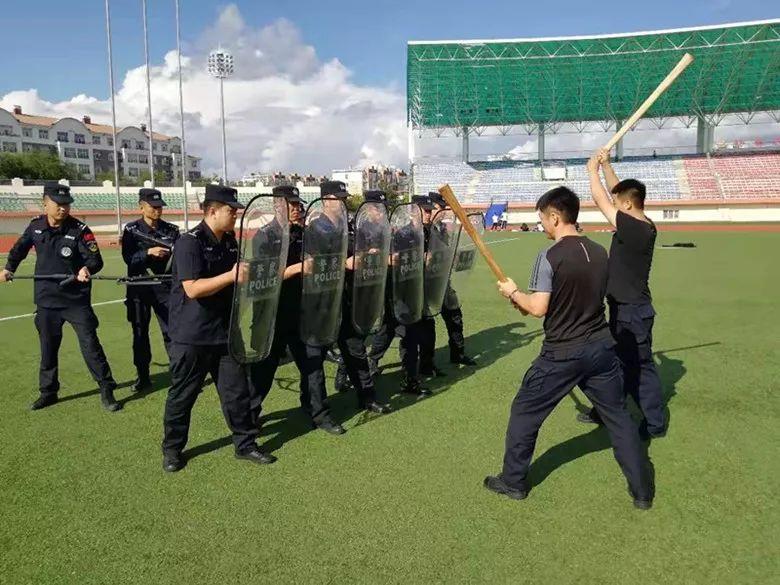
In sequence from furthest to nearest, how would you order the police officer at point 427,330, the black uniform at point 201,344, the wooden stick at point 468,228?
the police officer at point 427,330
the black uniform at point 201,344
the wooden stick at point 468,228

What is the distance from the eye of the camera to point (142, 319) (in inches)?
224

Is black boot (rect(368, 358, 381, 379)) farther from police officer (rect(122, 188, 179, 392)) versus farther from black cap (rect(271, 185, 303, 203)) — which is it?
police officer (rect(122, 188, 179, 392))

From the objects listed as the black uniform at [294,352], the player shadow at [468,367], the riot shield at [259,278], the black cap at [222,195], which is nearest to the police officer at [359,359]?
the player shadow at [468,367]

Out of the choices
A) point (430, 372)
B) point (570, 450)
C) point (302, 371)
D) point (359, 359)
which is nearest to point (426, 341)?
point (430, 372)

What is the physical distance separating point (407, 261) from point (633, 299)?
180cm

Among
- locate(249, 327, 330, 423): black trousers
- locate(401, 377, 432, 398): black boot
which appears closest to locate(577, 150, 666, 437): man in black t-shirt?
locate(401, 377, 432, 398): black boot

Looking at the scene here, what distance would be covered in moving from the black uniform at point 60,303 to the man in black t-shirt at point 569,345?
3.52 metres

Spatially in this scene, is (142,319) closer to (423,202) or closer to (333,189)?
(333,189)

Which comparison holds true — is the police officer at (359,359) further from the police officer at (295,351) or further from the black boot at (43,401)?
the black boot at (43,401)

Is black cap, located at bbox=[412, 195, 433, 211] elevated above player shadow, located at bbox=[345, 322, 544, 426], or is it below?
above

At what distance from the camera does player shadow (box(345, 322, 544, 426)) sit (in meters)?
5.28

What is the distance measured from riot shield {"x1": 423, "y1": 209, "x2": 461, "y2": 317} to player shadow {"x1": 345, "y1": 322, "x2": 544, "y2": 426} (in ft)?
2.44

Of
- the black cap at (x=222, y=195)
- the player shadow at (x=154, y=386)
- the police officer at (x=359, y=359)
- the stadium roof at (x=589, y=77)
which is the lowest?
the player shadow at (x=154, y=386)

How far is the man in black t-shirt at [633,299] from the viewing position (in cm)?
413
